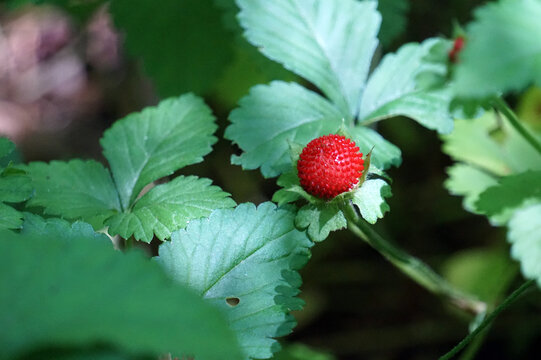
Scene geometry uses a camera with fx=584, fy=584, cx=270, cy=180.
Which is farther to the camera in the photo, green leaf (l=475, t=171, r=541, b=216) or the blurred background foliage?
the blurred background foliage

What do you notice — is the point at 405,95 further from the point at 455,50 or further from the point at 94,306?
the point at 94,306

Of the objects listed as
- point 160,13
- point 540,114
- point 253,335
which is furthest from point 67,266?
point 540,114

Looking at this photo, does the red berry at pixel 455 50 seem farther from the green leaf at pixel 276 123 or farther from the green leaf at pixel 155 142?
the green leaf at pixel 155 142

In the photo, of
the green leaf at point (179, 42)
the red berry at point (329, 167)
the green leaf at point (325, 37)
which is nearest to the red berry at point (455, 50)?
the red berry at point (329, 167)

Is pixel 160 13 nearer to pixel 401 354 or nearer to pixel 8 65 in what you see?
pixel 401 354

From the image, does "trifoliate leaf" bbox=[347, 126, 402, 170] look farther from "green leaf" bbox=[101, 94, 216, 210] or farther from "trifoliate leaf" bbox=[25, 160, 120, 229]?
"trifoliate leaf" bbox=[25, 160, 120, 229]

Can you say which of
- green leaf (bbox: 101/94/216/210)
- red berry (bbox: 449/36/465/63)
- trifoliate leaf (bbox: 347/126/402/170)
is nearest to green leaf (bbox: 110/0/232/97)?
green leaf (bbox: 101/94/216/210)
